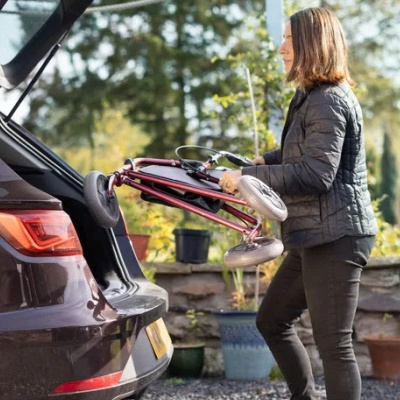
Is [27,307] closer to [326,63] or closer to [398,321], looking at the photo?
[326,63]

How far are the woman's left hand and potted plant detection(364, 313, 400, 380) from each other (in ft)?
8.28

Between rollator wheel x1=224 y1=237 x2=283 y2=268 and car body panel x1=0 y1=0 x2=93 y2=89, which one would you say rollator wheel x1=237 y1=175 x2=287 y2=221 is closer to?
rollator wheel x1=224 y1=237 x2=283 y2=268

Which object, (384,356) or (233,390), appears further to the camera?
(384,356)

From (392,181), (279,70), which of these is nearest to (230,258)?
(279,70)

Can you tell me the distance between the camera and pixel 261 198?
Result: 254 cm

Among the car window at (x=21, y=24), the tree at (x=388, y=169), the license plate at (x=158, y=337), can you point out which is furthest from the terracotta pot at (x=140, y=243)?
the tree at (x=388, y=169)

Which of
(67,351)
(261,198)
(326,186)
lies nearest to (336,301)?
(326,186)

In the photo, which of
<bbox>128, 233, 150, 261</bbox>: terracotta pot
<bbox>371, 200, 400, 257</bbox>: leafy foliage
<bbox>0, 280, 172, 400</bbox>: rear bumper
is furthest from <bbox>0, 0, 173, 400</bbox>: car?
<bbox>371, 200, 400, 257</bbox>: leafy foliage

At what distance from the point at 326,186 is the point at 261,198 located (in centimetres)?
34

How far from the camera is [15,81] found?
2877mm

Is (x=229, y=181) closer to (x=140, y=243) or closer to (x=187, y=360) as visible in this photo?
(x=187, y=360)

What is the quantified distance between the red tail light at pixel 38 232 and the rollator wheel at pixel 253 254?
1.68ft

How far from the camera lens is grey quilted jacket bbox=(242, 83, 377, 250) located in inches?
109

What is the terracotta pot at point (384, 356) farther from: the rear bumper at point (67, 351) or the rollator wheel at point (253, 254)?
the rear bumper at point (67, 351)
